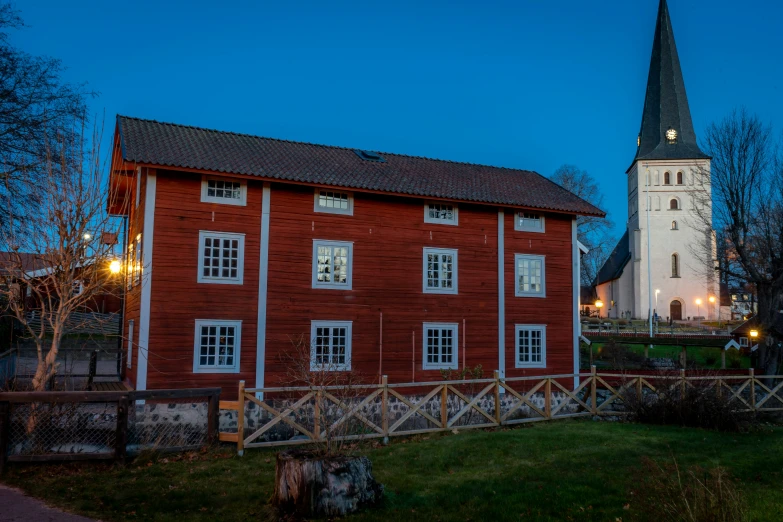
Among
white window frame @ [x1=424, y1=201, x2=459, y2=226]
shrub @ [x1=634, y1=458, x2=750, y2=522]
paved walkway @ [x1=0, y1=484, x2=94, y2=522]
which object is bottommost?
paved walkway @ [x1=0, y1=484, x2=94, y2=522]

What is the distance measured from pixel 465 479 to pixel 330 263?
10907 mm

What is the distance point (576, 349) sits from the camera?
21875mm

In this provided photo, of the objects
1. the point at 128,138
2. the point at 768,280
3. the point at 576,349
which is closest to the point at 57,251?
the point at 128,138

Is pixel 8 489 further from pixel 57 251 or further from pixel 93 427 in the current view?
pixel 57 251

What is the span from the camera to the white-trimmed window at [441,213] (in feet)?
66.4

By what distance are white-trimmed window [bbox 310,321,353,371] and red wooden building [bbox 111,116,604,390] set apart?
0.06 meters

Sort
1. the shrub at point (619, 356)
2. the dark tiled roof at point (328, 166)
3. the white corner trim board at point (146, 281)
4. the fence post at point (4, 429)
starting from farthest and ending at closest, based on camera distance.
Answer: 1. the shrub at point (619, 356)
2. the dark tiled roof at point (328, 166)
3. the white corner trim board at point (146, 281)
4. the fence post at point (4, 429)

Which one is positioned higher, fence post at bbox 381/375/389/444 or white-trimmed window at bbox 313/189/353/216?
white-trimmed window at bbox 313/189/353/216

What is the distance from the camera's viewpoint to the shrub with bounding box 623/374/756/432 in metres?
13.3

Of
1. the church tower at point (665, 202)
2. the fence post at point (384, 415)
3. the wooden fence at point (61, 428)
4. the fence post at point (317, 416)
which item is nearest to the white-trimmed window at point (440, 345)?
the fence post at point (384, 415)

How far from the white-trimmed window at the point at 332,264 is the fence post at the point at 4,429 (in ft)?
32.3

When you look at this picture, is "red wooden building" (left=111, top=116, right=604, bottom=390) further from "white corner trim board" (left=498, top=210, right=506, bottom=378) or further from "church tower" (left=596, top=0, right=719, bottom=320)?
"church tower" (left=596, top=0, right=719, bottom=320)

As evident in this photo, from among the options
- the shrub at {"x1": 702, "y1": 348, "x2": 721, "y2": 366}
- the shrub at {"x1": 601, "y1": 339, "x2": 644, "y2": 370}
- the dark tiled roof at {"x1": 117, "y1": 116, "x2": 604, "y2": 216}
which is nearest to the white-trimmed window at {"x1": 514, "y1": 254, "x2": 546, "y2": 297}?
the dark tiled roof at {"x1": 117, "y1": 116, "x2": 604, "y2": 216}

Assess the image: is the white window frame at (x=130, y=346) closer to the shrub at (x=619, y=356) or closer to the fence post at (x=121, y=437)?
the fence post at (x=121, y=437)
